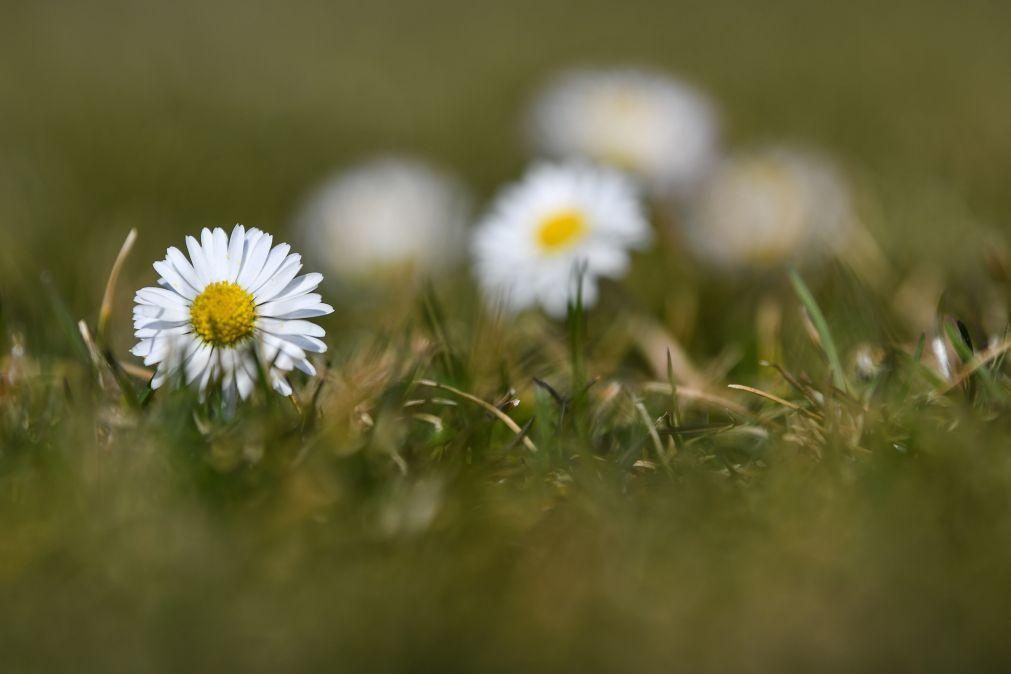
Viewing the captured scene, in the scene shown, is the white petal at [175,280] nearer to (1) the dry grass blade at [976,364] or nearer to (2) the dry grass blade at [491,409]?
(2) the dry grass blade at [491,409]

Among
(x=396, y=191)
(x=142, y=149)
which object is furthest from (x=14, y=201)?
(x=396, y=191)

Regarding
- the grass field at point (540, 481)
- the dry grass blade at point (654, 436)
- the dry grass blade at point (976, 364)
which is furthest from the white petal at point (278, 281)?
the dry grass blade at point (976, 364)

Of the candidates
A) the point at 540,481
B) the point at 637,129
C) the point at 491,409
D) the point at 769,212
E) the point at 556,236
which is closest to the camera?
the point at 540,481

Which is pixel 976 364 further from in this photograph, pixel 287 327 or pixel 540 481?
pixel 287 327

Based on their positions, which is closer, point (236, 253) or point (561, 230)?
point (236, 253)

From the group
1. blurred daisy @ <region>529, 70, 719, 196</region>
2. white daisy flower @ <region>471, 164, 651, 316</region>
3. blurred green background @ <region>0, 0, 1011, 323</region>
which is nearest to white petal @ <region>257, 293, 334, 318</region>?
white daisy flower @ <region>471, 164, 651, 316</region>

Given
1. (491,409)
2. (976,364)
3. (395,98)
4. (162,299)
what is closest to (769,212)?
(976,364)

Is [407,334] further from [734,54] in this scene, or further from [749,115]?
[734,54]
